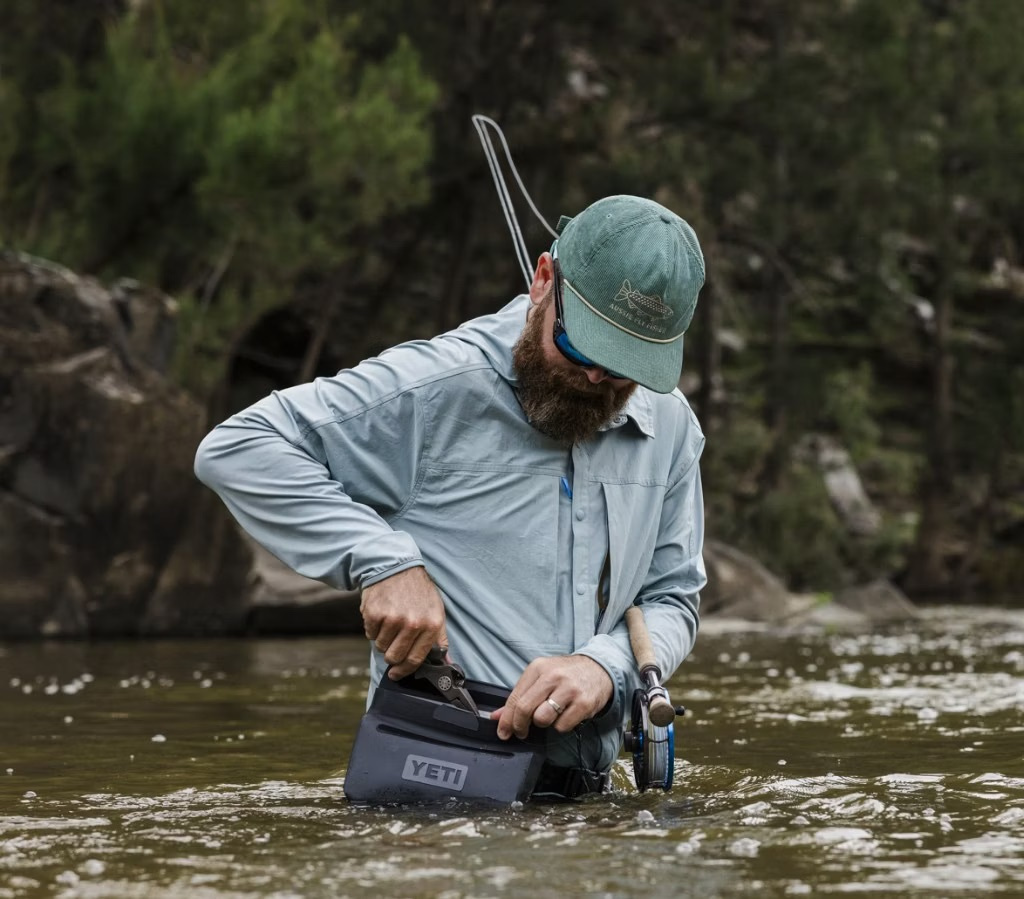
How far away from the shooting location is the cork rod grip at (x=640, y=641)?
11.8 ft

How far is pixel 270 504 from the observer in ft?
11.3

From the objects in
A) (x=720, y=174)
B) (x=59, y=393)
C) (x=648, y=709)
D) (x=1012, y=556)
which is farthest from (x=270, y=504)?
(x=1012, y=556)

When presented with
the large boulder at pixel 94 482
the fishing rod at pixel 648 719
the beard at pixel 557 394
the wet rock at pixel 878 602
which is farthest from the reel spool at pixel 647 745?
the wet rock at pixel 878 602

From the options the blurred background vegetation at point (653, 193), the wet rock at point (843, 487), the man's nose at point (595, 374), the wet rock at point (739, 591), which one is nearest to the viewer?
the man's nose at point (595, 374)

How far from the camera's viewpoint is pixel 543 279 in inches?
139

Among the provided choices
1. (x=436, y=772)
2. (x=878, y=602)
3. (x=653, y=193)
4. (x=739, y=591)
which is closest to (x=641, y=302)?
(x=436, y=772)

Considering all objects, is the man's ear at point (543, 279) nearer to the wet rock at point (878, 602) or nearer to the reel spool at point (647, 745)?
the reel spool at point (647, 745)

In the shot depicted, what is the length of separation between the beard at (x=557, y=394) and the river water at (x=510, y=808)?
86 centimetres

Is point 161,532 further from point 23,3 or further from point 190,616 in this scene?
point 23,3

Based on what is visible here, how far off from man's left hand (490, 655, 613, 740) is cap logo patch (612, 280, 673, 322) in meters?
0.75

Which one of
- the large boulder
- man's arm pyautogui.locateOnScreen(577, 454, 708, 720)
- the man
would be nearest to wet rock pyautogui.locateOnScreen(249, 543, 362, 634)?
the large boulder

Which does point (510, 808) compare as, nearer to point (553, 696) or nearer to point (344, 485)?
point (553, 696)

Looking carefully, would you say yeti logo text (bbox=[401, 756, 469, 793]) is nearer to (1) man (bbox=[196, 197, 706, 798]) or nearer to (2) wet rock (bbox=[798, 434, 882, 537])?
(1) man (bbox=[196, 197, 706, 798])

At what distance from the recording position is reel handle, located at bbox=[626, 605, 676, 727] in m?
3.46
